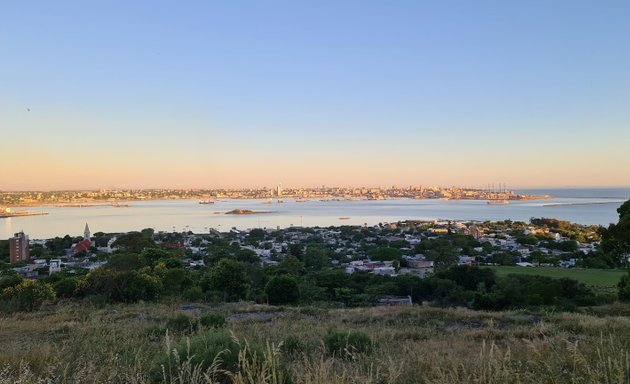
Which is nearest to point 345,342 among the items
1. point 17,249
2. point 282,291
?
point 282,291

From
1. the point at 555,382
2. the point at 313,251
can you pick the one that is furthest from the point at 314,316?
the point at 313,251

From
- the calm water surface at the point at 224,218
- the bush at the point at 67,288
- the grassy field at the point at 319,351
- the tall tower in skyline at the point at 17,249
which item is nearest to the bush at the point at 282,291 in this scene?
the grassy field at the point at 319,351

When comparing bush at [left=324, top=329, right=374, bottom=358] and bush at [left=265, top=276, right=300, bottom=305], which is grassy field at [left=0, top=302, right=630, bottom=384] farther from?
bush at [left=265, top=276, right=300, bottom=305]

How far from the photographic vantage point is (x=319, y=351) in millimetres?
4020

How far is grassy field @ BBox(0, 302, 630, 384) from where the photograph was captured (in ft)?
7.29

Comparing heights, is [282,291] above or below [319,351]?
below

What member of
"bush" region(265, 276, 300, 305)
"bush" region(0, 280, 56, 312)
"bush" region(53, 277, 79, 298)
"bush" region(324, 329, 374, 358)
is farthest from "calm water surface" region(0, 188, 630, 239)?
"bush" region(324, 329, 374, 358)

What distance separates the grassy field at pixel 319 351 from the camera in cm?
222

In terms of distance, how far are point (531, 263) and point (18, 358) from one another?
31944mm

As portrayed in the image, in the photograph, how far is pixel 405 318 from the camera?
695 centimetres

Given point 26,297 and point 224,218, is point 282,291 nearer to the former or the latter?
point 26,297

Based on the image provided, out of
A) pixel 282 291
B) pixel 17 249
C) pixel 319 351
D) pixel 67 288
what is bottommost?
pixel 17 249

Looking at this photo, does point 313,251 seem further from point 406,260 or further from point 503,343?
point 503,343

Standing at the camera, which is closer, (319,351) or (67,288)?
(319,351)
